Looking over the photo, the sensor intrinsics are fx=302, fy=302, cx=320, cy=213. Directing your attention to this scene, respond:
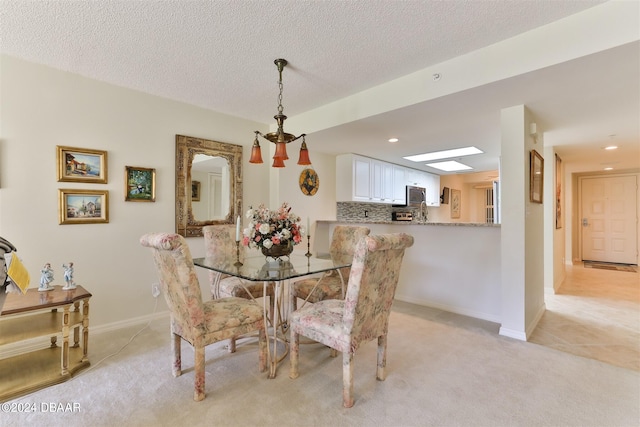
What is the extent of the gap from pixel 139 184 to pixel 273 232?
1.71 metres

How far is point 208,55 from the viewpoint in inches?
92.5

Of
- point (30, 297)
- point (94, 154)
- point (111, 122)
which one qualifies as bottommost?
point (30, 297)

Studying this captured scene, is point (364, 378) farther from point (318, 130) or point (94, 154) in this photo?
point (94, 154)

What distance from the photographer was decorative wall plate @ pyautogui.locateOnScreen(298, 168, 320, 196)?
14.5 feet

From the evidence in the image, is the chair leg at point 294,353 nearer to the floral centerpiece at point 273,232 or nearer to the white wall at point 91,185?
the floral centerpiece at point 273,232

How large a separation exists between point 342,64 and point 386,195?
3319 millimetres

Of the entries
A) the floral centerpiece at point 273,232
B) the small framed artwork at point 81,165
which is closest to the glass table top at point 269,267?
the floral centerpiece at point 273,232

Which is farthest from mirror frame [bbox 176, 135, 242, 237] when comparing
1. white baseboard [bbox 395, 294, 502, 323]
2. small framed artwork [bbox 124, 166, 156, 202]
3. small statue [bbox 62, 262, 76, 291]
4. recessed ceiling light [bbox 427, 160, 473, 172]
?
recessed ceiling light [bbox 427, 160, 473, 172]

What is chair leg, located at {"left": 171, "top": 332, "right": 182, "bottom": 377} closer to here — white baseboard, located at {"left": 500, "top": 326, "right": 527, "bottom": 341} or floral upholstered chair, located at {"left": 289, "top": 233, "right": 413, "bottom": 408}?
floral upholstered chair, located at {"left": 289, "top": 233, "right": 413, "bottom": 408}

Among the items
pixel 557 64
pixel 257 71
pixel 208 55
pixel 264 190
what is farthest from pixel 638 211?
pixel 208 55

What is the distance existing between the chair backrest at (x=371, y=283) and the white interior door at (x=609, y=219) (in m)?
7.70

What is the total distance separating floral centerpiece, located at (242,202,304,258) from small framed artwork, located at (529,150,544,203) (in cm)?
224

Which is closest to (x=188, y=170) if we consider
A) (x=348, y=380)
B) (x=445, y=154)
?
(x=348, y=380)

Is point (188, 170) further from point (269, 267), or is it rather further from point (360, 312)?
point (360, 312)
